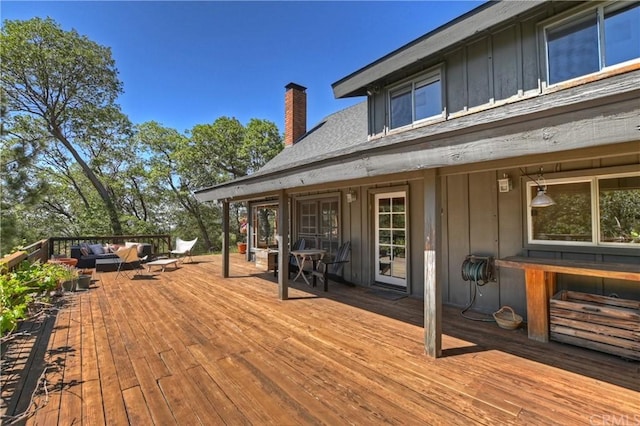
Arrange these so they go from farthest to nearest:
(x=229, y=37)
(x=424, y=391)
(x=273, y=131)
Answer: (x=273, y=131), (x=229, y=37), (x=424, y=391)

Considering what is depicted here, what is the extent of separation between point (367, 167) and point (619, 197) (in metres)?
2.97

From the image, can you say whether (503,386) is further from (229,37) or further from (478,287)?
(229,37)

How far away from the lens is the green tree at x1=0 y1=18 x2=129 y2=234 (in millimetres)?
11508

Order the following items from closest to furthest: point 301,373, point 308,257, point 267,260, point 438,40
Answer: point 301,373 < point 438,40 < point 308,257 < point 267,260

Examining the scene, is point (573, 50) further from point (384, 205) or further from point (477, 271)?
point (384, 205)

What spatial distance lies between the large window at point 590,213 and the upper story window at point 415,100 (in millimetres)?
2044

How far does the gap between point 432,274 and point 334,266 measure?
161 inches

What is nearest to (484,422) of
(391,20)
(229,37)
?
(391,20)

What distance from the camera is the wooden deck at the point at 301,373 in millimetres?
1968

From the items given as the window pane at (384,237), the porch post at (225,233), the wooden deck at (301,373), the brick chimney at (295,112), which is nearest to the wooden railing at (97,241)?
the porch post at (225,233)

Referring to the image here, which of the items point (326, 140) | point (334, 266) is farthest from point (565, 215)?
point (326, 140)

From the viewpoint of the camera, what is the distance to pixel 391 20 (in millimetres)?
7637

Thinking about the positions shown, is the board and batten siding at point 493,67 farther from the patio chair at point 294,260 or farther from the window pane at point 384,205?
the patio chair at point 294,260

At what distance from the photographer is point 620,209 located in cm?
317
